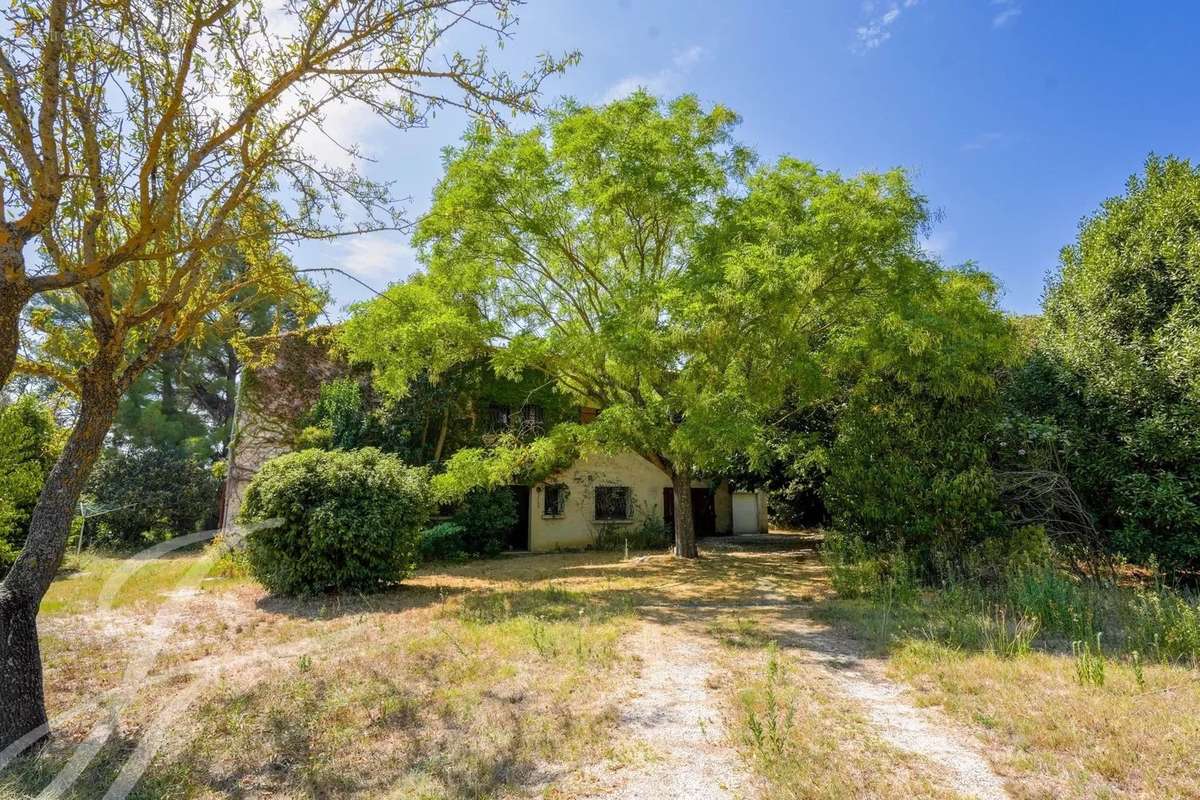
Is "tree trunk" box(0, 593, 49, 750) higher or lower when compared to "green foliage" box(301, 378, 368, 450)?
lower

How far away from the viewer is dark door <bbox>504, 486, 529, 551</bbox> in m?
17.1

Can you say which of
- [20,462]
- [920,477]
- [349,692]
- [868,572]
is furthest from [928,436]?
[20,462]

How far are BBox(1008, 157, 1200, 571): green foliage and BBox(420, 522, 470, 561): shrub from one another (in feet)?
40.3

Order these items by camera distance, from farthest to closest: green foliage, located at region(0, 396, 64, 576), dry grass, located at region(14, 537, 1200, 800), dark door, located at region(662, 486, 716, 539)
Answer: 1. dark door, located at region(662, 486, 716, 539)
2. green foliage, located at region(0, 396, 64, 576)
3. dry grass, located at region(14, 537, 1200, 800)

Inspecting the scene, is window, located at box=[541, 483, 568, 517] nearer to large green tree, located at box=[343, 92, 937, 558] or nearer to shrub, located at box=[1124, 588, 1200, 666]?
large green tree, located at box=[343, 92, 937, 558]

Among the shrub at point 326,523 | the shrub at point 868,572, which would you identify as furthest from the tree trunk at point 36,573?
the shrub at point 868,572

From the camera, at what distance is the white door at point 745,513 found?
23.0 m

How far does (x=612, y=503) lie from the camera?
60.6 feet

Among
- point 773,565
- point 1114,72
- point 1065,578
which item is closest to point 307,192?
point 1065,578

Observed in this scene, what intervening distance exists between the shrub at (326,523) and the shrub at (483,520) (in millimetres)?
5323

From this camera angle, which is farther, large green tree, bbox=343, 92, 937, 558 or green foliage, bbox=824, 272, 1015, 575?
large green tree, bbox=343, 92, 937, 558

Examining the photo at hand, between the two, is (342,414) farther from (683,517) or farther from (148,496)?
(683,517)

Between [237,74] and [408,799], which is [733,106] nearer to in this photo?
[237,74]

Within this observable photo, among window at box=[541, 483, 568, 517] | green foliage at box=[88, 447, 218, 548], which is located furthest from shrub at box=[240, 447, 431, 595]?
green foliage at box=[88, 447, 218, 548]
